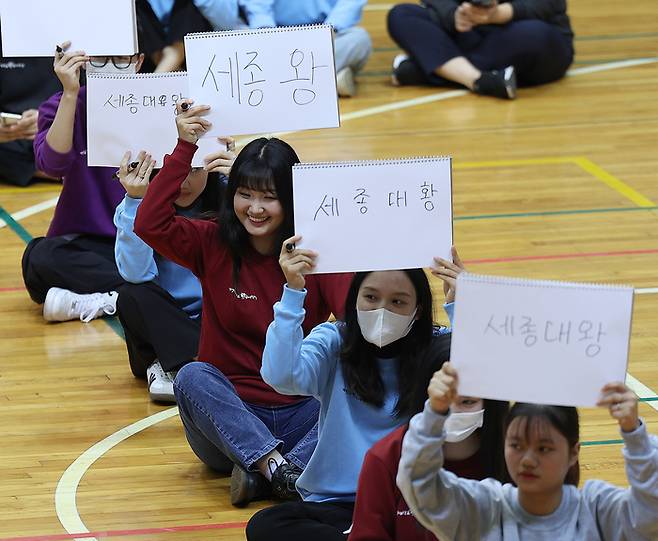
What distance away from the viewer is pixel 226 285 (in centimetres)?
363

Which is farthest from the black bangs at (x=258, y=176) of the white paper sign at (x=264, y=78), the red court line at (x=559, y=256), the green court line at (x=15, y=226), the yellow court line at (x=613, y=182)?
the yellow court line at (x=613, y=182)

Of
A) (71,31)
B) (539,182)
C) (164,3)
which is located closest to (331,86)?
(71,31)

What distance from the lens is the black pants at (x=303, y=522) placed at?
3066 millimetres

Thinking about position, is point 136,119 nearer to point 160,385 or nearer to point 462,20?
point 160,385

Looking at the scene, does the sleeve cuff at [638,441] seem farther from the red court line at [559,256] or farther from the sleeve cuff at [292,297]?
the red court line at [559,256]

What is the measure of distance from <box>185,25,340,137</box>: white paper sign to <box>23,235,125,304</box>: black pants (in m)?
1.43

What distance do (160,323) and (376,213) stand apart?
4.44 ft

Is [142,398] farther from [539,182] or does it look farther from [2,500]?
[539,182]

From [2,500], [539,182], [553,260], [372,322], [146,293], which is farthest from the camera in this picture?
[539,182]

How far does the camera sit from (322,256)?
3.07m

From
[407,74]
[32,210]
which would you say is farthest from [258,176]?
[407,74]

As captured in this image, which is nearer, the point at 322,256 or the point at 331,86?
the point at 322,256

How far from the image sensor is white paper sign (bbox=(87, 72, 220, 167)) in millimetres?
3926

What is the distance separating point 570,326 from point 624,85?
5.65 meters
